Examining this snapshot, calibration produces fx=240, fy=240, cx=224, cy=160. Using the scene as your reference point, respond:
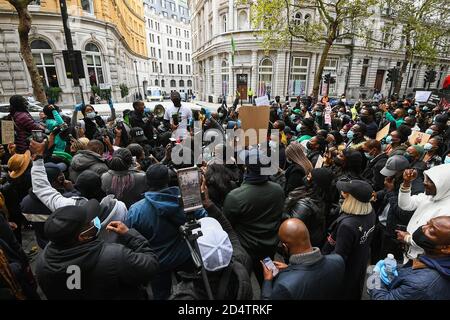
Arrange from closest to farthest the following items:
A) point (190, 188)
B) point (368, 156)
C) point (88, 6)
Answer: point (190, 188) < point (368, 156) < point (88, 6)

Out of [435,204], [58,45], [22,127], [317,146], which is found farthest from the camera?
[58,45]

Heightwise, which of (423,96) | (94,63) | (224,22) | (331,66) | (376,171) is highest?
(224,22)

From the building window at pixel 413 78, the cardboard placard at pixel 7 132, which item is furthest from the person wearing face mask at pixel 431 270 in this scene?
the building window at pixel 413 78

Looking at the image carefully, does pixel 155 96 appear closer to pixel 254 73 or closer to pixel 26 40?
pixel 254 73

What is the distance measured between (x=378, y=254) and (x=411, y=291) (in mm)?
2341

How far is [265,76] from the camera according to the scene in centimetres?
2689

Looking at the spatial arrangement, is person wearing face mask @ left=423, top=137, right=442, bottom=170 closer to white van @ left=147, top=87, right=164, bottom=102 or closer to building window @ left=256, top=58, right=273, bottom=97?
building window @ left=256, top=58, right=273, bottom=97

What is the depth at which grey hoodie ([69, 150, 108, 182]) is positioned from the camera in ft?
11.3

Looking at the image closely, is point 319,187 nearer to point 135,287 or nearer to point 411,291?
point 411,291

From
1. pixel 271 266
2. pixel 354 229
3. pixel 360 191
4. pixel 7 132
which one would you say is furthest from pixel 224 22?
pixel 271 266

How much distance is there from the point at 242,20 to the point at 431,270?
28863 mm

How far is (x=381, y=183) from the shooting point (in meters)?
3.66

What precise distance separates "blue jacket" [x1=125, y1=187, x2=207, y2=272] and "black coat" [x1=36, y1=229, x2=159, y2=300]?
1.81 ft

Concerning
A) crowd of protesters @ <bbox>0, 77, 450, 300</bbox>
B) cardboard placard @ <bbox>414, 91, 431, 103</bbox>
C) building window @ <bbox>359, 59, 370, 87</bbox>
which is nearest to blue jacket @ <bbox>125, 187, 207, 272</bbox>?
crowd of protesters @ <bbox>0, 77, 450, 300</bbox>
